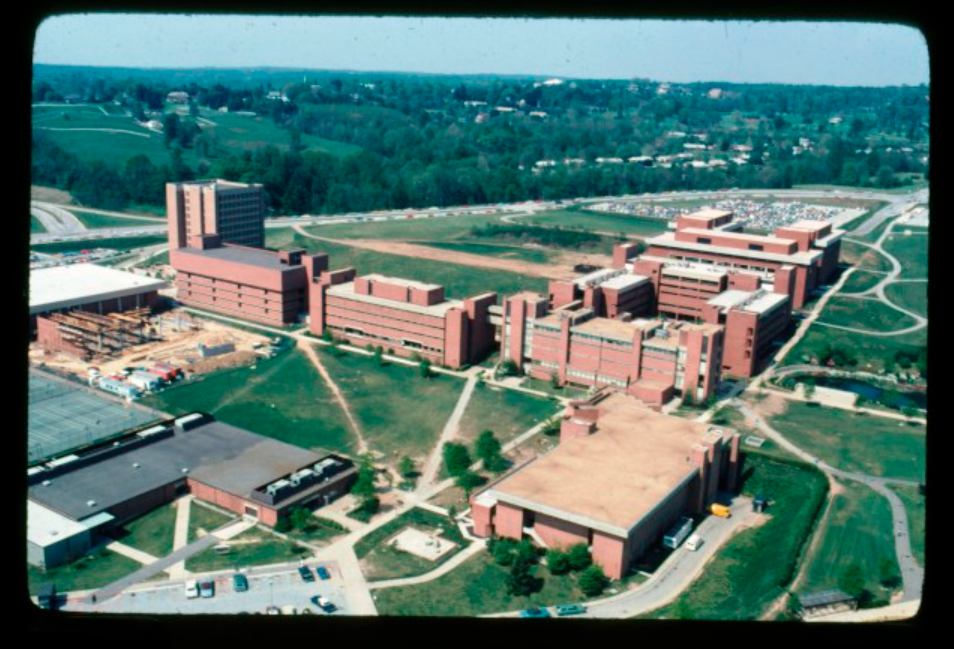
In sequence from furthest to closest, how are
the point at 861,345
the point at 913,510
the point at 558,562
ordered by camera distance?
1. the point at 861,345
2. the point at 913,510
3. the point at 558,562

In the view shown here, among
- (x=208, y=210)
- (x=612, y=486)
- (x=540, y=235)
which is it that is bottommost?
(x=612, y=486)

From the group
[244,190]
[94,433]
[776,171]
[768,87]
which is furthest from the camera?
[768,87]

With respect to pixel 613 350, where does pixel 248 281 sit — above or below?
above

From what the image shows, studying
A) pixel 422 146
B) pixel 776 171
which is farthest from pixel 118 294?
pixel 776 171

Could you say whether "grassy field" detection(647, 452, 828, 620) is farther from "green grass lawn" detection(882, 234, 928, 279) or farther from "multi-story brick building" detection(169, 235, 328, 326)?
"green grass lawn" detection(882, 234, 928, 279)

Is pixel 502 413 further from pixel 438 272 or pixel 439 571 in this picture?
pixel 438 272

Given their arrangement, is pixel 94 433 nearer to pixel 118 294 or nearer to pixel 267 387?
pixel 267 387

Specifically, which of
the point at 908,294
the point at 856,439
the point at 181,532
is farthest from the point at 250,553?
the point at 908,294
